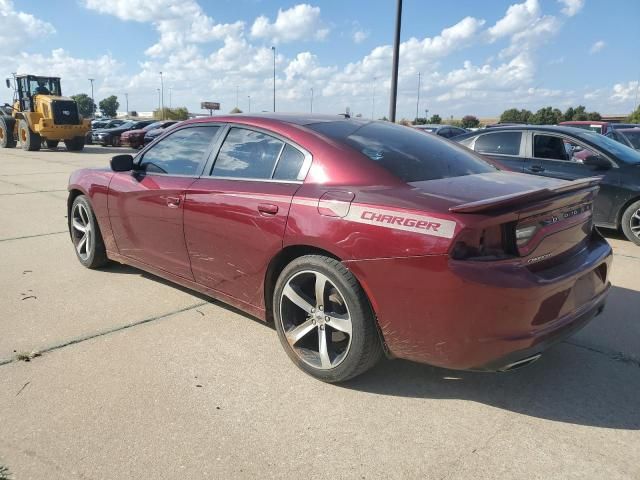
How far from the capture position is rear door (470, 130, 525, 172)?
288 inches

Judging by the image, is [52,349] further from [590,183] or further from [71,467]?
[590,183]

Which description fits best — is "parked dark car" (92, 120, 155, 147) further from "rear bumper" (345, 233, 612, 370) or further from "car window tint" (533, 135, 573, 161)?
"rear bumper" (345, 233, 612, 370)

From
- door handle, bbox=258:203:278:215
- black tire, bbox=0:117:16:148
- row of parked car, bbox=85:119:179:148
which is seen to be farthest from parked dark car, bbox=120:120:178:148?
door handle, bbox=258:203:278:215

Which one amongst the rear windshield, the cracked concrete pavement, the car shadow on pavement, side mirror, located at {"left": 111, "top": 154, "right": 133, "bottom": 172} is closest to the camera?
the cracked concrete pavement

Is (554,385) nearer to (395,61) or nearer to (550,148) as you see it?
(550,148)

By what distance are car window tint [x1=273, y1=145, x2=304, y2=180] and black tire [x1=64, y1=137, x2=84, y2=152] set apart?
22.1m

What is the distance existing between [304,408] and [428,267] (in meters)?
1.01

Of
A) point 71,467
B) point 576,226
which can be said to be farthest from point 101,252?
point 576,226

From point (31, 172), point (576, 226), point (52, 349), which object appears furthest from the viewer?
point (31, 172)

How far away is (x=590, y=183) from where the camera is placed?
10.2 ft

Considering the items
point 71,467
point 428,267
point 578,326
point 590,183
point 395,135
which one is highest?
point 395,135

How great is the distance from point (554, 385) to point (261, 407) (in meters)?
1.69

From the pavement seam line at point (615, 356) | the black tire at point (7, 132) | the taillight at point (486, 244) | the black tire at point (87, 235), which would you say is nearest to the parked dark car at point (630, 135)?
the pavement seam line at point (615, 356)

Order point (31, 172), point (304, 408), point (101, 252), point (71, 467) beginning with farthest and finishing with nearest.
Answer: point (31, 172) → point (101, 252) → point (304, 408) → point (71, 467)
